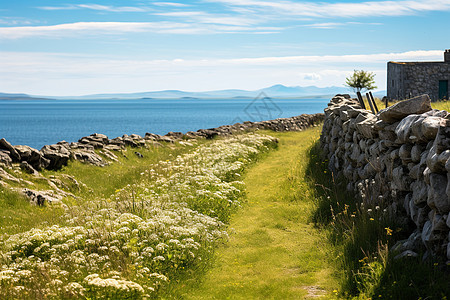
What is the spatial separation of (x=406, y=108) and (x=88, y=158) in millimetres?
12875

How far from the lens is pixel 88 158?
16484 millimetres

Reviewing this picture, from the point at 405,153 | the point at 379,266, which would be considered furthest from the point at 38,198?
the point at 405,153

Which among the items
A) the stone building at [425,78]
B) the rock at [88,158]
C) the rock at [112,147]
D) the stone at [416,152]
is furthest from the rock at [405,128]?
the stone building at [425,78]

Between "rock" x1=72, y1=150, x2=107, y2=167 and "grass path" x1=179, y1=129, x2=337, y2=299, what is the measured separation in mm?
7379

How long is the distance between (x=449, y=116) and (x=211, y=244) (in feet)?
15.4

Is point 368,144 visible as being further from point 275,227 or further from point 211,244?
point 211,244

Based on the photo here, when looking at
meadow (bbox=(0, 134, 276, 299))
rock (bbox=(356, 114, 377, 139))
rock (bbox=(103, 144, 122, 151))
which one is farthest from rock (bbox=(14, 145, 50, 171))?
rock (bbox=(356, 114, 377, 139))

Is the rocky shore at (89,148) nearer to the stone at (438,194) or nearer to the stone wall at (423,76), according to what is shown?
the stone at (438,194)

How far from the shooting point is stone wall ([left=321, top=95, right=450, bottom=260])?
5367mm

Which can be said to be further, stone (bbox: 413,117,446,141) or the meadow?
stone (bbox: 413,117,446,141)

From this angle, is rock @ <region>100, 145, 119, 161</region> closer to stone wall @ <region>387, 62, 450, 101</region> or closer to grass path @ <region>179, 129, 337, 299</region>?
grass path @ <region>179, 129, 337, 299</region>

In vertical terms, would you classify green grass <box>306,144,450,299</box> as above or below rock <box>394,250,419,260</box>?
below

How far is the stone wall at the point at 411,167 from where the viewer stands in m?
5.37

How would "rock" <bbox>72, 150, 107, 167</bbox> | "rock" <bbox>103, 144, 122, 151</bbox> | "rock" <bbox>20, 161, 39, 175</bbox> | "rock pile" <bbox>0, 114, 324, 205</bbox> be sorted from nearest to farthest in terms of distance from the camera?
"rock pile" <bbox>0, 114, 324, 205</bbox>
"rock" <bbox>20, 161, 39, 175</bbox>
"rock" <bbox>72, 150, 107, 167</bbox>
"rock" <bbox>103, 144, 122, 151</bbox>
